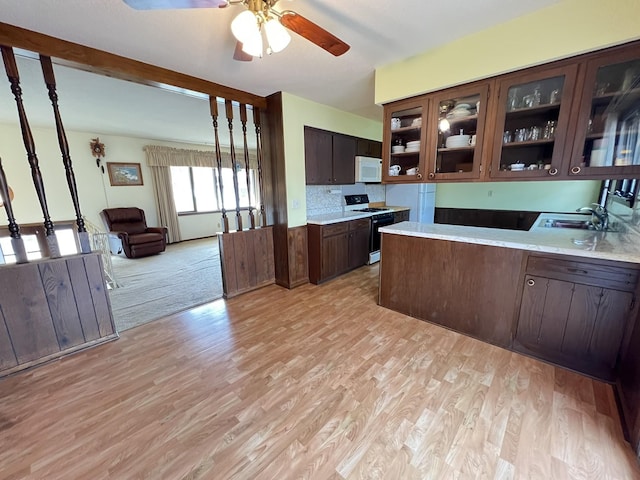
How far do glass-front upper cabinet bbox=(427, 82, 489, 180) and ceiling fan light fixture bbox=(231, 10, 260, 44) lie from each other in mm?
1713

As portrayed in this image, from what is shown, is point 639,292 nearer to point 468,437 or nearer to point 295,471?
point 468,437

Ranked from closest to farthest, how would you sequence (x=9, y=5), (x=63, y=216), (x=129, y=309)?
(x=9, y=5), (x=129, y=309), (x=63, y=216)

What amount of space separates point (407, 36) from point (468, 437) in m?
2.70

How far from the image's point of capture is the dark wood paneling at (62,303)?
6.68 feet

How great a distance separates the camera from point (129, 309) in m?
2.94

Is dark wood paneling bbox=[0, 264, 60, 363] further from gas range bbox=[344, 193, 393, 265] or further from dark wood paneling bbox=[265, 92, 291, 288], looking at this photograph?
gas range bbox=[344, 193, 393, 265]

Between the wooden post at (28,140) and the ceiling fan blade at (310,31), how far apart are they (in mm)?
1950

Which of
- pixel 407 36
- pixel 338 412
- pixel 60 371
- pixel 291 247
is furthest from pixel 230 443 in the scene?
pixel 407 36

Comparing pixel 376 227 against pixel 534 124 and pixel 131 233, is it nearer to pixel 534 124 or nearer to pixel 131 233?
pixel 534 124

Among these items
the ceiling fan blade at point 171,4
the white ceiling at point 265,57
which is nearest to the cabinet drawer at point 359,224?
the white ceiling at point 265,57

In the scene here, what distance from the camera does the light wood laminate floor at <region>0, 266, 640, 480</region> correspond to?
4.16ft

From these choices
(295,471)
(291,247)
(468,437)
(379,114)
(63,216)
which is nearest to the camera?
(295,471)

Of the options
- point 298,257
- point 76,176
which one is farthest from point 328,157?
point 76,176

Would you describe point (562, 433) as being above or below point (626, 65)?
below
